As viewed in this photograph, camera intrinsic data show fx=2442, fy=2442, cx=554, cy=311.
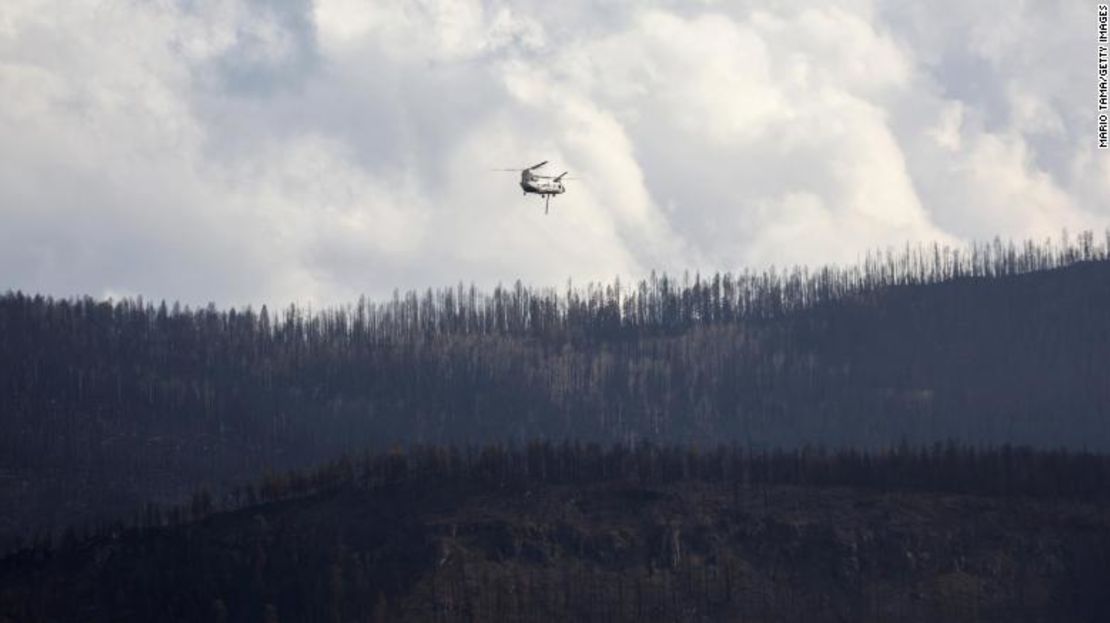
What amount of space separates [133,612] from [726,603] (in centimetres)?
4817

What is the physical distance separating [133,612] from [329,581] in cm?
1615

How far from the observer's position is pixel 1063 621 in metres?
198

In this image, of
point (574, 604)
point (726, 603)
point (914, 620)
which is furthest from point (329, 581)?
point (914, 620)

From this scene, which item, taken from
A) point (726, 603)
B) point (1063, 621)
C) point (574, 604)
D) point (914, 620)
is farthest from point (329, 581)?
point (1063, 621)

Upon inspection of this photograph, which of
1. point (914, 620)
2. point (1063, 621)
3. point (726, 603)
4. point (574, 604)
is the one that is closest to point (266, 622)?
point (574, 604)

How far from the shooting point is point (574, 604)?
199 metres

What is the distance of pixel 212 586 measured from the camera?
199250 millimetres

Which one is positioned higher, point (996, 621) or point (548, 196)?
point (548, 196)

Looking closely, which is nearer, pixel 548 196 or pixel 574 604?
pixel 548 196

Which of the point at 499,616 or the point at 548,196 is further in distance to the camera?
the point at 499,616

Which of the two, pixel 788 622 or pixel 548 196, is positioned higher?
pixel 548 196

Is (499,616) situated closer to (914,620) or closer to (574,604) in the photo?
(574,604)

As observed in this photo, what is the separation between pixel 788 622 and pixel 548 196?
54184 mm

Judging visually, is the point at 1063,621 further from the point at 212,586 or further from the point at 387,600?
the point at 212,586
